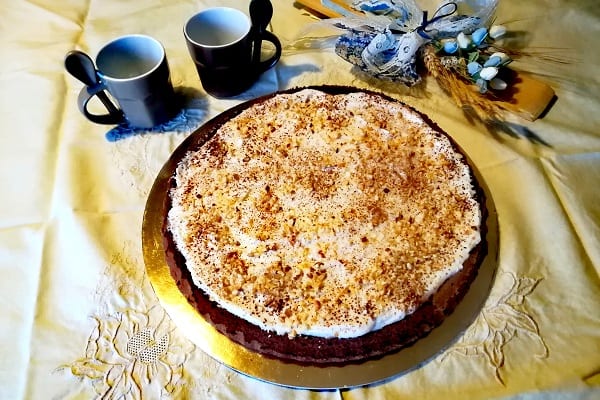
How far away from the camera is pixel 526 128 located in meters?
1.31

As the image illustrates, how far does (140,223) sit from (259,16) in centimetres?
62

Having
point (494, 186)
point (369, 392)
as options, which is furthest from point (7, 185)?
point (494, 186)

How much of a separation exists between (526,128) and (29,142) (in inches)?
53.1

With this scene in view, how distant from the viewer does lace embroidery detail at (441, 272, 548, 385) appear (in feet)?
3.17

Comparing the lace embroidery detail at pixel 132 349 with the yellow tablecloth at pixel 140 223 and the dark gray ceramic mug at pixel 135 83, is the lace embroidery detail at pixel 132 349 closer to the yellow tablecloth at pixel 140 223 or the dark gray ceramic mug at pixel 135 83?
the yellow tablecloth at pixel 140 223

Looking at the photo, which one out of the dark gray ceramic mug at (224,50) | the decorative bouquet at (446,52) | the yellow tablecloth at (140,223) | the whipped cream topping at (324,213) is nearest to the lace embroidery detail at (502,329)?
the yellow tablecloth at (140,223)

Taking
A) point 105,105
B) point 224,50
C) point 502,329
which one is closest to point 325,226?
point 502,329

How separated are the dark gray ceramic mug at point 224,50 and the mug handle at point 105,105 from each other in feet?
0.80

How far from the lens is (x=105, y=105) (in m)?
1.23

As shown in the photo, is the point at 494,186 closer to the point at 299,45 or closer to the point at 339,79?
the point at 339,79

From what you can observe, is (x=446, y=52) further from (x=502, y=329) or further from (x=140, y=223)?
(x=140, y=223)

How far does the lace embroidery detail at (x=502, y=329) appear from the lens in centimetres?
97

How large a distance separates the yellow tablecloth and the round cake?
109mm

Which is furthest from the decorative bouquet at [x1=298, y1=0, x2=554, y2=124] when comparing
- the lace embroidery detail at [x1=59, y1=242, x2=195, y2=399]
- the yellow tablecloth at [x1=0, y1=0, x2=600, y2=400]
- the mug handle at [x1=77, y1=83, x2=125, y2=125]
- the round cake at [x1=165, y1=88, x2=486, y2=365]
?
the lace embroidery detail at [x1=59, y1=242, x2=195, y2=399]
